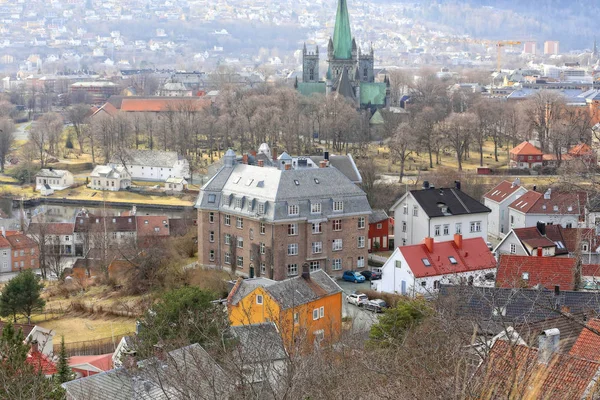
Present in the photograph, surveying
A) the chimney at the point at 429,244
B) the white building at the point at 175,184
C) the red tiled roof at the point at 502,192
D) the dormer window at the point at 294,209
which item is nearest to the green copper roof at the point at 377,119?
the white building at the point at 175,184

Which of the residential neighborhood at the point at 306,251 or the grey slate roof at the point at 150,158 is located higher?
the residential neighborhood at the point at 306,251

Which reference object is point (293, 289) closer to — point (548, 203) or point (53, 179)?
point (548, 203)

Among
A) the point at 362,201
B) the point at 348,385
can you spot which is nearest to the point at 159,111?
the point at 362,201

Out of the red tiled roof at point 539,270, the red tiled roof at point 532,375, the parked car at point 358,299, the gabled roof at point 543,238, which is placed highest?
the red tiled roof at point 532,375

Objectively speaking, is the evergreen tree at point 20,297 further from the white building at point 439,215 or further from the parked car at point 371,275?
the white building at point 439,215

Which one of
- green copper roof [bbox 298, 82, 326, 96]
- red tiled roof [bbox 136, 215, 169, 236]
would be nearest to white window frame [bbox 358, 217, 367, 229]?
red tiled roof [bbox 136, 215, 169, 236]

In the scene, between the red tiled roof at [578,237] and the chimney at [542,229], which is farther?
the chimney at [542,229]
